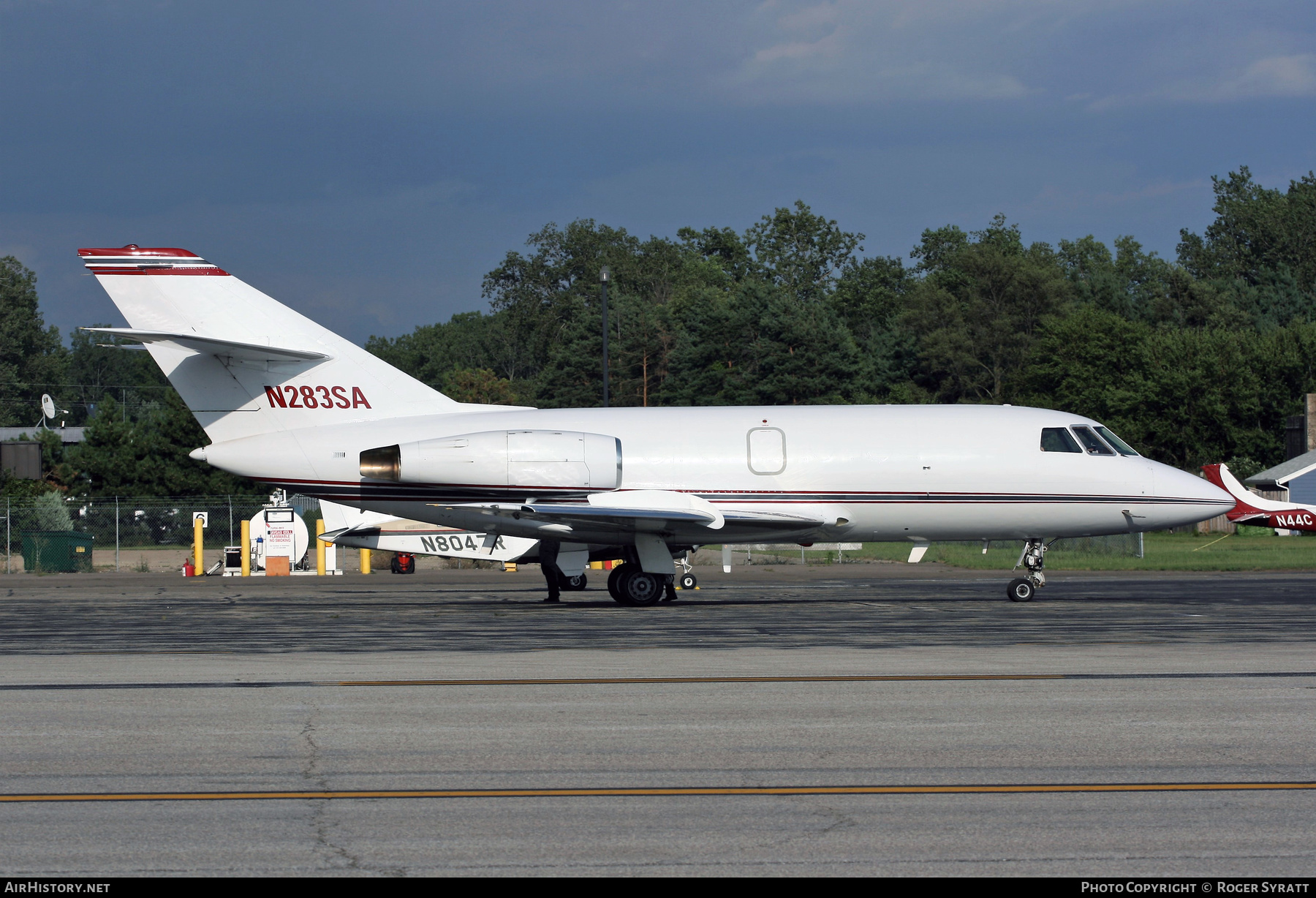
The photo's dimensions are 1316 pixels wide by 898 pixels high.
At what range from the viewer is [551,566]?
22562 mm

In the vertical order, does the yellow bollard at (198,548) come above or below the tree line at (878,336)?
below

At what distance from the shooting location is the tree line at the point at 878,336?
70688 mm

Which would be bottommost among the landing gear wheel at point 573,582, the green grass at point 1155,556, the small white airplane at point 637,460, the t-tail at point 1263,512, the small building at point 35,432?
the green grass at point 1155,556

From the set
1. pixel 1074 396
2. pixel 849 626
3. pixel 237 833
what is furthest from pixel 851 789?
pixel 1074 396

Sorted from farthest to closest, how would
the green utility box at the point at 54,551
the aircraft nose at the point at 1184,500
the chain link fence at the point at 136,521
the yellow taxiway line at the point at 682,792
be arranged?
the chain link fence at the point at 136,521 → the green utility box at the point at 54,551 → the aircraft nose at the point at 1184,500 → the yellow taxiway line at the point at 682,792

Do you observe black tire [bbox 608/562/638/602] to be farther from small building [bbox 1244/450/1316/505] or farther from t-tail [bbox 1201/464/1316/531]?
small building [bbox 1244/450/1316/505]

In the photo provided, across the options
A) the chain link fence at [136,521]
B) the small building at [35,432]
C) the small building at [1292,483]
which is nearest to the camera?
the chain link fence at [136,521]

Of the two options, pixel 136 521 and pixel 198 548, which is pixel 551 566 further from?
pixel 136 521

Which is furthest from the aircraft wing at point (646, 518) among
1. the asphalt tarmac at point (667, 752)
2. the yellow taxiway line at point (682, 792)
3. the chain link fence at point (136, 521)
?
the chain link fence at point (136, 521)

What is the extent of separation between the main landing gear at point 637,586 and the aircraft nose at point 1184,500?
27.5 ft

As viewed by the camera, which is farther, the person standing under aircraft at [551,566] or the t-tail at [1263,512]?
the t-tail at [1263,512]

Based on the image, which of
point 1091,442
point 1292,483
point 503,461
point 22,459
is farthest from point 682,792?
point 22,459

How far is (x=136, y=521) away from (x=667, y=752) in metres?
46.1

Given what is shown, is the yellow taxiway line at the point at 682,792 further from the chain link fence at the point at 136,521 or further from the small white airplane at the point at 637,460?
the chain link fence at the point at 136,521
